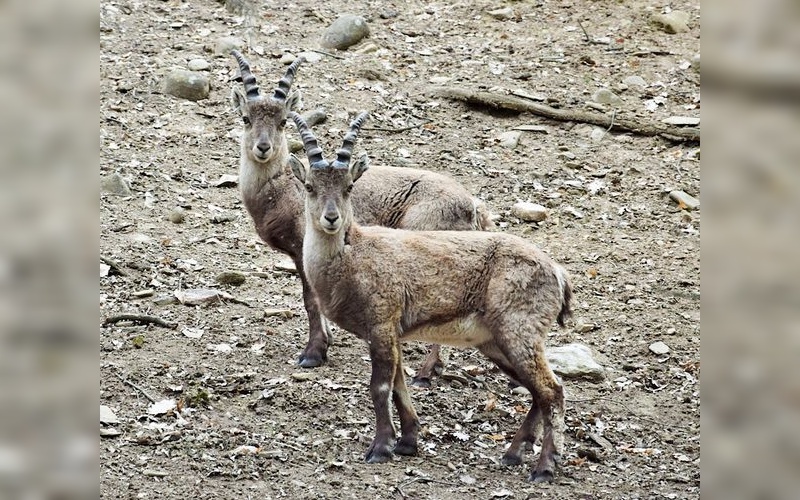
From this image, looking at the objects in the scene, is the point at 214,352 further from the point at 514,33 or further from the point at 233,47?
the point at 514,33

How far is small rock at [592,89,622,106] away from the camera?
14.0m

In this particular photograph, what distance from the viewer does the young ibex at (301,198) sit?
29.5ft

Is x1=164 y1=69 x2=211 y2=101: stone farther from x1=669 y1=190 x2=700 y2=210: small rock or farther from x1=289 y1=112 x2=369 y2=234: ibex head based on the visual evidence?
x1=669 y1=190 x2=700 y2=210: small rock

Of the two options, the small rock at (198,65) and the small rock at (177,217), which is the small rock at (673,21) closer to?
the small rock at (198,65)

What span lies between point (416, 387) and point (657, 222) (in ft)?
15.6

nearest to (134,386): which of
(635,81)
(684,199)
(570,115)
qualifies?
(684,199)

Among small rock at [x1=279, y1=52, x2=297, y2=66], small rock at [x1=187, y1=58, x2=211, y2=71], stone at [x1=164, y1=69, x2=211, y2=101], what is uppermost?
small rock at [x1=279, y1=52, x2=297, y2=66]

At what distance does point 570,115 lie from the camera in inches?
536

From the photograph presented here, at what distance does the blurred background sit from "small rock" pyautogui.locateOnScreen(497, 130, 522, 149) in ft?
39.0

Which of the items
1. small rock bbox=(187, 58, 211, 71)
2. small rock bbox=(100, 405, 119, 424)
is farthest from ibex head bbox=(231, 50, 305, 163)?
small rock bbox=(187, 58, 211, 71)

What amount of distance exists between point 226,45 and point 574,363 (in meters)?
8.21

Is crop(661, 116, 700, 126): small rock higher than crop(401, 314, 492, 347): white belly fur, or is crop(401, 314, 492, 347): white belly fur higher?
crop(661, 116, 700, 126): small rock
